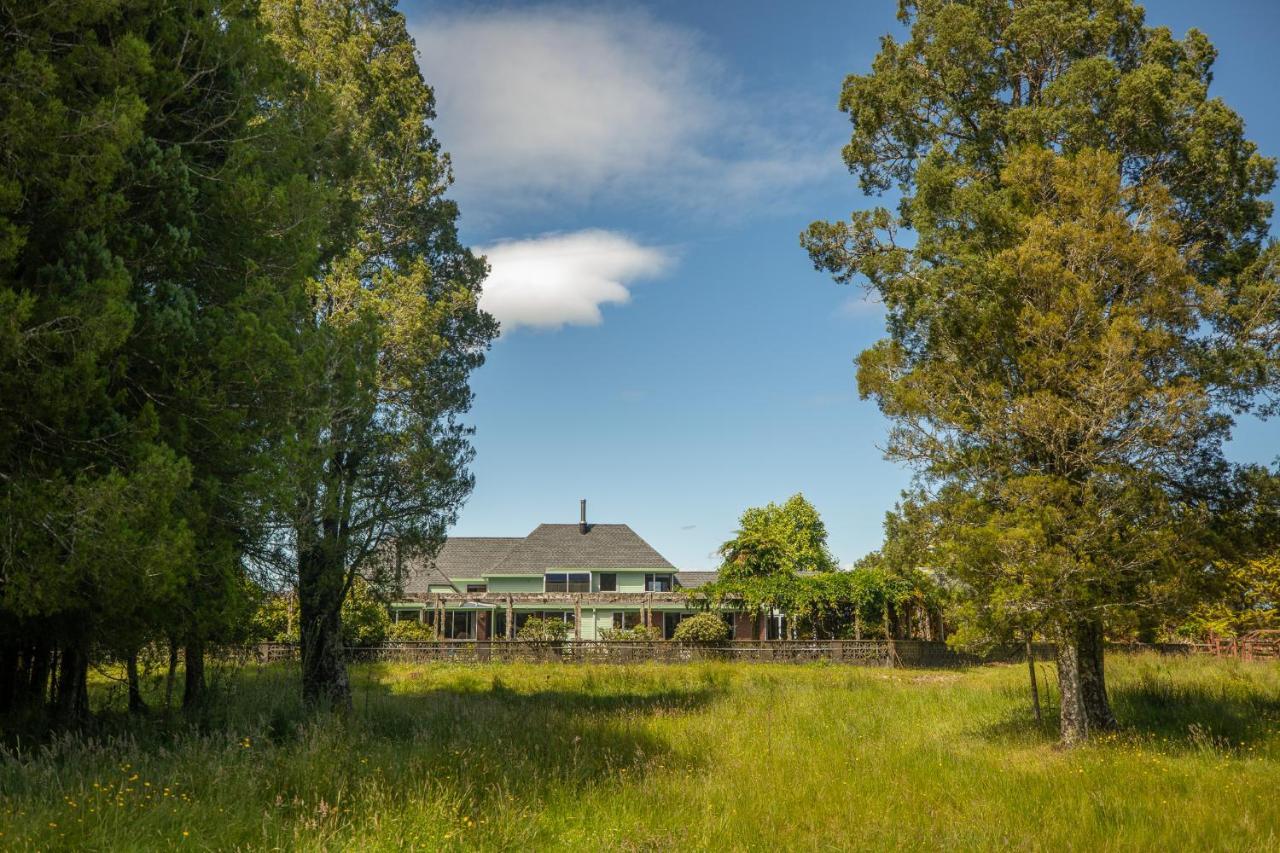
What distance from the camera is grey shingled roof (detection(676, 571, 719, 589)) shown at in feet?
173

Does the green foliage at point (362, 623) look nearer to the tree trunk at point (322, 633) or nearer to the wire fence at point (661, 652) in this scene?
the wire fence at point (661, 652)

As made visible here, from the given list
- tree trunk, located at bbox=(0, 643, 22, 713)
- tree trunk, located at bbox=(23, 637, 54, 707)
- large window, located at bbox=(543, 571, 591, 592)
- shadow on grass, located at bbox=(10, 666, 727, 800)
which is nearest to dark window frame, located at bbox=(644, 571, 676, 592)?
large window, located at bbox=(543, 571, 591, 592)

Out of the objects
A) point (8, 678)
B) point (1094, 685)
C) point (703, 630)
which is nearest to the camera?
point (8, 678)

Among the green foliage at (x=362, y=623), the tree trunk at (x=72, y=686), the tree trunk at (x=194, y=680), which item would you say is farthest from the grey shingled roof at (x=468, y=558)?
the tree trunk at (x=72, y=686)

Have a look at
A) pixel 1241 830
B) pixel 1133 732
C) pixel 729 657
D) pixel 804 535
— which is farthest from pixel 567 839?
pixel 804 535

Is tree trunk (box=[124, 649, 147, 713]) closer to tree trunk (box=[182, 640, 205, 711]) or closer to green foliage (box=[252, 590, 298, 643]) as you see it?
tree trunk (box=[182, 640, 205, 711])

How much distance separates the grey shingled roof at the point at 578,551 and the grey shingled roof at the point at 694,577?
5478 mm

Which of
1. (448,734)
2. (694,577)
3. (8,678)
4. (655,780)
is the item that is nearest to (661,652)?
(448,734)

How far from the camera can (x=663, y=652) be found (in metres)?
29.3

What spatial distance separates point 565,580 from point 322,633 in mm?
32151

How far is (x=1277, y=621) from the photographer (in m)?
23.7

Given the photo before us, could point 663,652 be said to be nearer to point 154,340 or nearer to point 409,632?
point 409,632

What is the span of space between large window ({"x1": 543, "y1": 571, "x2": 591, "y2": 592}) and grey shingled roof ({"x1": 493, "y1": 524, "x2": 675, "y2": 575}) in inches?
30.6

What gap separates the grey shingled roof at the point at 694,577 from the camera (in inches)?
2072
